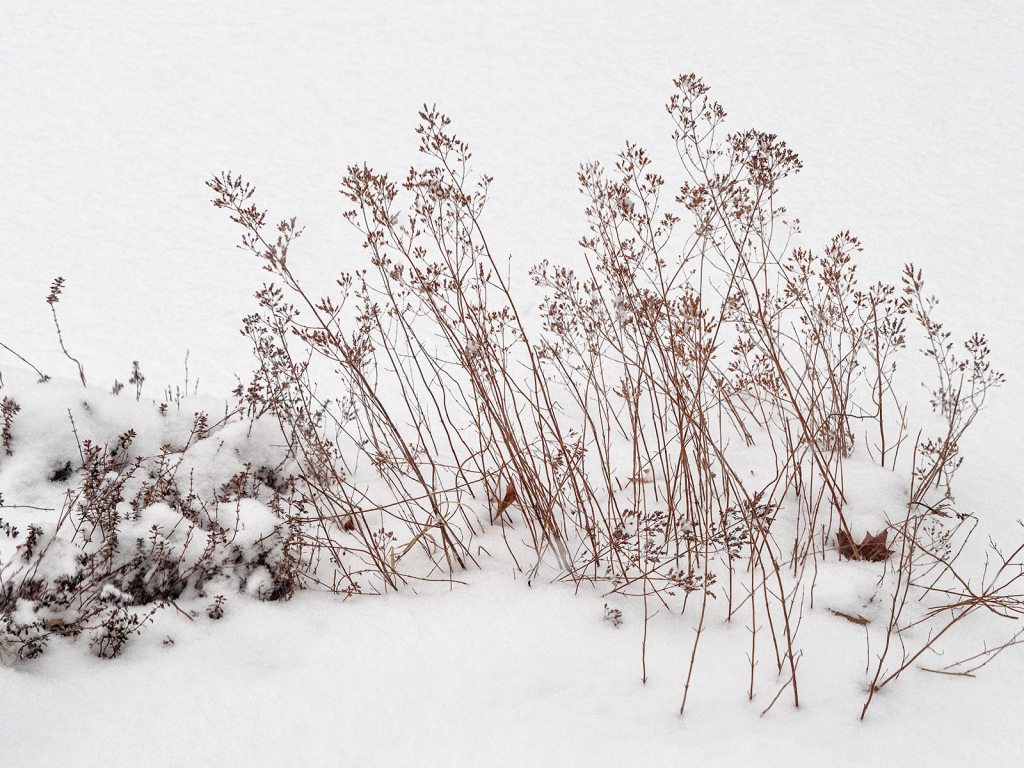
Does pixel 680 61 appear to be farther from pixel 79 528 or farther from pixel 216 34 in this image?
pixel 79 528

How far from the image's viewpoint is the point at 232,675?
146cm

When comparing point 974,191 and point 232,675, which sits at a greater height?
point 974,191

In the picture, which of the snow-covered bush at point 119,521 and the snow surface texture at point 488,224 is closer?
the snow surface texture at point 488,224

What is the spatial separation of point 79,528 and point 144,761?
678 mm

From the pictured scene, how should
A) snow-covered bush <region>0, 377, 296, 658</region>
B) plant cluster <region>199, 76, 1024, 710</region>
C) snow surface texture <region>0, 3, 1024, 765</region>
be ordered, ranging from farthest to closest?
plant cluster <region>199, 76, 1024, 710</region> → snow-covered bush <region>0, 377, 296, 658</region> → snow surface texture <region>0, 3, 1024, 765</region>

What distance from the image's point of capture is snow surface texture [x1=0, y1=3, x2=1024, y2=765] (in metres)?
1.35

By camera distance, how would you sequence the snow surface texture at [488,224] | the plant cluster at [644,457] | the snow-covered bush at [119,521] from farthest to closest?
the plant cluster at [644,457], the snow-covered bush at [119,521], the snow surface texture at [488,224]

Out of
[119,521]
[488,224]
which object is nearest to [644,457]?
[119,521]

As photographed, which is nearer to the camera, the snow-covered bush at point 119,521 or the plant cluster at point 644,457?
the snow-covered bush at point 119,521

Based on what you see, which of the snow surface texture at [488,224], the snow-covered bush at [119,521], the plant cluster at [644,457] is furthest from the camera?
the plant cluster at [644,457]

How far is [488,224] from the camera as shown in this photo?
4355 millimetres

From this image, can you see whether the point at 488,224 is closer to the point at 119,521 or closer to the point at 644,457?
the point at 644,457

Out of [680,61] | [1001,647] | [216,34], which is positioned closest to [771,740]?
[1001,647]

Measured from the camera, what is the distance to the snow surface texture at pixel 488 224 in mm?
1346
